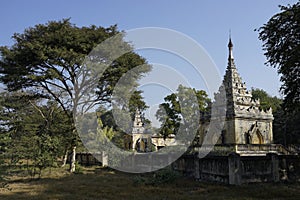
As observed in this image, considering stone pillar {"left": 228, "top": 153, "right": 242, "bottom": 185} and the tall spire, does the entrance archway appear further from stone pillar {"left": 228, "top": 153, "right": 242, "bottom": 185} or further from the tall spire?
stone pillar {"left": 228, "top": 153, "right": 242, "bottom": 185}

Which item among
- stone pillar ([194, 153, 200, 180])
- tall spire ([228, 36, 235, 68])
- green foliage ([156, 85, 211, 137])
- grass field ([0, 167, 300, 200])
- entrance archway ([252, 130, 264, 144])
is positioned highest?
tall spire ([228, 36, 235, 68])

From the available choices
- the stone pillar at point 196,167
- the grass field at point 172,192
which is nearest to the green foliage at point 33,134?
the grass field at point 172,192

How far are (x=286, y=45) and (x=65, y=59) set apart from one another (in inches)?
531

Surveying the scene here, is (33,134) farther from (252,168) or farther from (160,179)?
(252,168)

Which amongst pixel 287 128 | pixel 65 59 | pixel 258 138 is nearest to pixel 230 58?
pixel 258 138

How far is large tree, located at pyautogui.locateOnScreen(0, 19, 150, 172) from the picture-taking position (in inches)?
784

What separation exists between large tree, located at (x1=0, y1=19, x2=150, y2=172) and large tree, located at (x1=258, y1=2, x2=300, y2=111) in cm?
1080

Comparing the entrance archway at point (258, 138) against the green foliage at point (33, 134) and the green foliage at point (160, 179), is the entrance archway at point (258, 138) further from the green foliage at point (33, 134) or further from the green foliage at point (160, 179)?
the green foliage at point (33, 134)

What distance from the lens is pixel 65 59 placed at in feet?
65.7

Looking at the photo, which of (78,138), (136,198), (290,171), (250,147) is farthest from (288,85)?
(78,138)

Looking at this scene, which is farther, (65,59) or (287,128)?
(287,128)

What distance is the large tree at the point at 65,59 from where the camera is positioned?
784 inches

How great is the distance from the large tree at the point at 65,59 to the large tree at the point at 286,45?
10805 mm

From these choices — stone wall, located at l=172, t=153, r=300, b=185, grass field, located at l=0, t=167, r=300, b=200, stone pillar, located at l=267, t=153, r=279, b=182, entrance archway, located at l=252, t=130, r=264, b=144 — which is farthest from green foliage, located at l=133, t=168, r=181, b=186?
entrance archway, located at l=252, t=130, r=264, b=144
